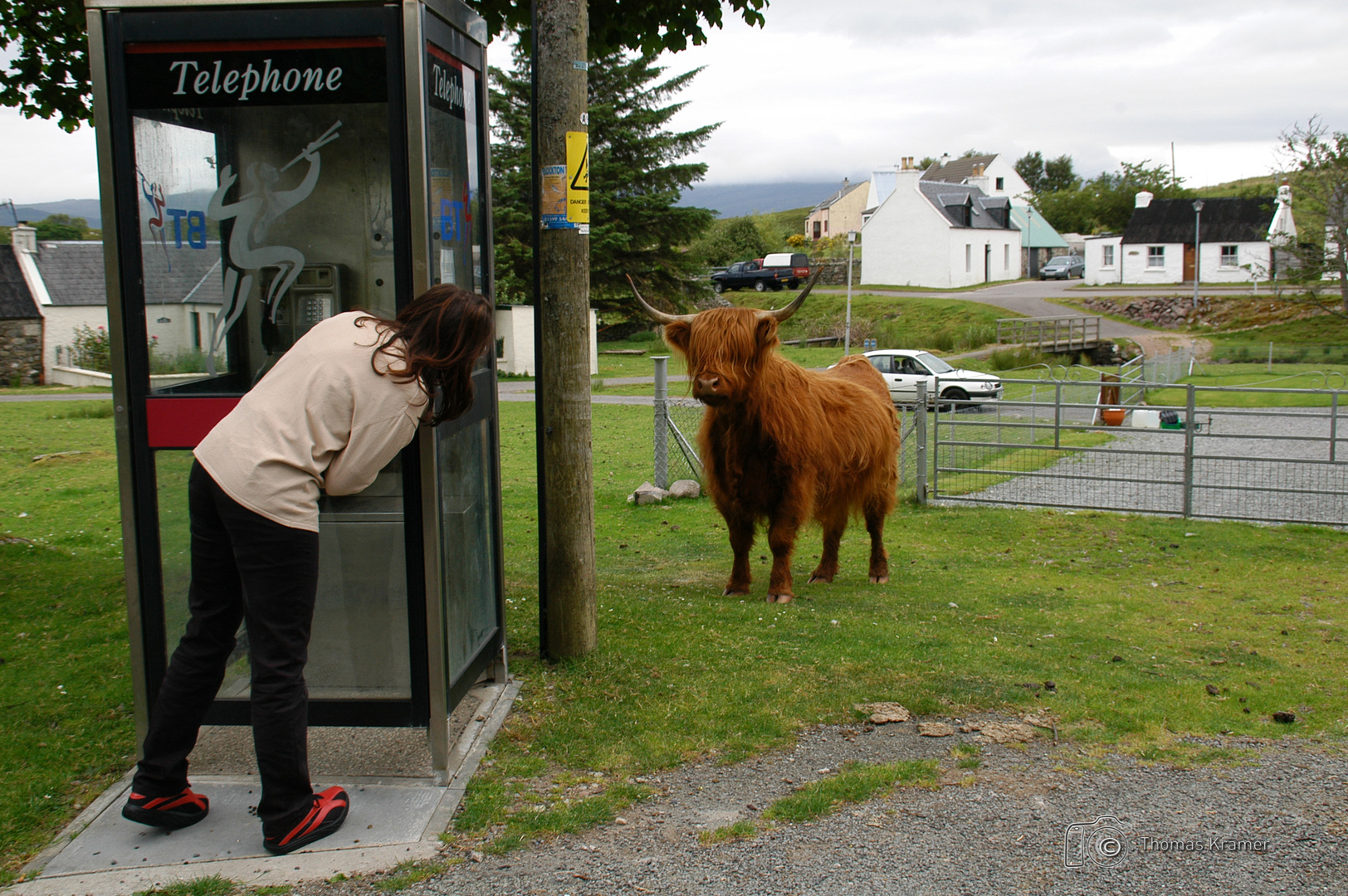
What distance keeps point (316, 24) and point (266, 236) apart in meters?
0.95

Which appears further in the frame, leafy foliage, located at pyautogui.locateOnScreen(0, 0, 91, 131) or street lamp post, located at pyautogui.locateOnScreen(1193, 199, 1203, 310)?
street lamp post, located at pyautogui.locateOnScreen(1193, 199, 1203, 310)

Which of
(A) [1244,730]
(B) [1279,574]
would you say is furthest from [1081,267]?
(A) [1244,730]

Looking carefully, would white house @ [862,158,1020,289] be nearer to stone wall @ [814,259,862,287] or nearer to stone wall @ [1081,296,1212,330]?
stone wall @ [814,259,862,287]

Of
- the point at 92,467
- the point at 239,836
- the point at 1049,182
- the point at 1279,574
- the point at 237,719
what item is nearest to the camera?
the point at 239,836

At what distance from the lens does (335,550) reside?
14.8 ft

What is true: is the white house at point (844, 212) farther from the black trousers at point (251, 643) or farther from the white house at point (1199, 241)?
the black trousers at point (251, 643)

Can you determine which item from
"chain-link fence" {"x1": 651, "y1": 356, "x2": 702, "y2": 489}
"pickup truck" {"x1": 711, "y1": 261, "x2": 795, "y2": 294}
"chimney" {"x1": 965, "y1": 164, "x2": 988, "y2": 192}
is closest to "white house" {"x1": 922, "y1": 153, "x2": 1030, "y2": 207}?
"chimney" {"x1": 965, "y1": 164, "x2": 988, "y2": 192}

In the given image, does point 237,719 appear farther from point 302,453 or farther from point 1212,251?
point 1212,251

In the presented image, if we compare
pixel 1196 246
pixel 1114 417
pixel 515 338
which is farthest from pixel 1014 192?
pixel 1114 417

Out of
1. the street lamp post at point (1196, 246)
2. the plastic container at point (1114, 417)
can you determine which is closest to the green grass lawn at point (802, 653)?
the plastic container at point (1114, 417)

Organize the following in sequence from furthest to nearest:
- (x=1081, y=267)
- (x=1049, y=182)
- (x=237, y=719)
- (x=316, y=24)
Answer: (x=1049, y=182)
(x=1081, y=267)
(x=237, y=719)
(x=316, y=24)

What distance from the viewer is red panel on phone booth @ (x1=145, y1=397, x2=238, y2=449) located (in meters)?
3.67

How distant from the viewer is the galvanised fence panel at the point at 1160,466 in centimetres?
1104

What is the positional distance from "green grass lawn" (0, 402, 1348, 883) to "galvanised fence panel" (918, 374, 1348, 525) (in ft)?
3.71
